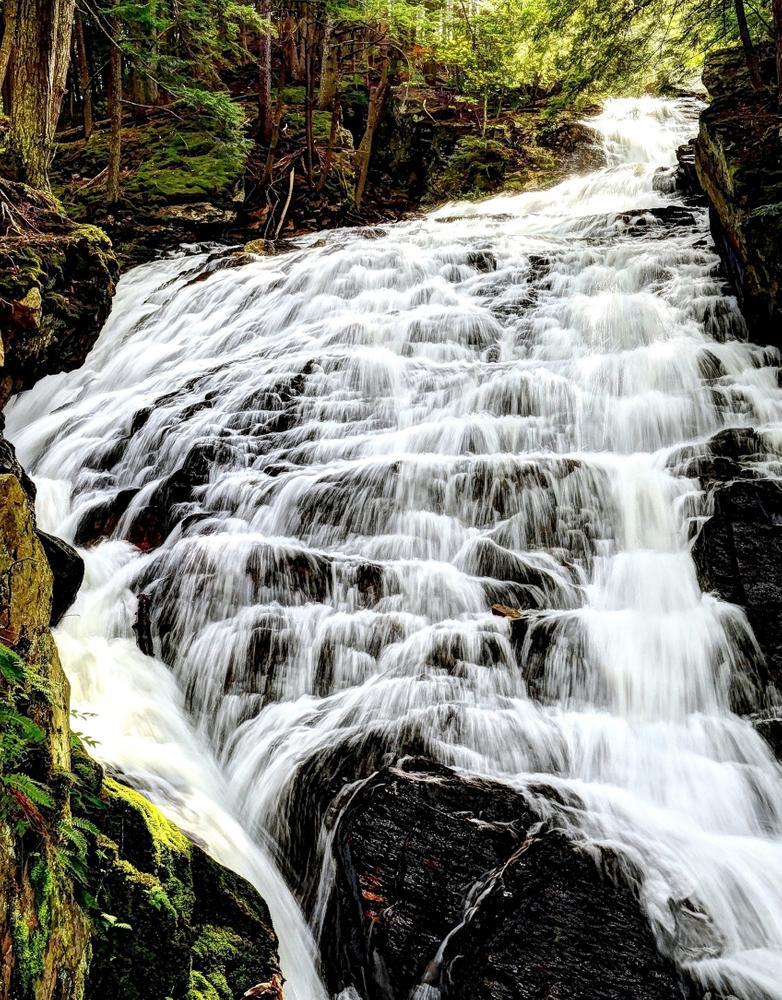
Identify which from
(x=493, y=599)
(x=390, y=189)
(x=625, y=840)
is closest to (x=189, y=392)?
(x=493, y=599)

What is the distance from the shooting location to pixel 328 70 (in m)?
19.6

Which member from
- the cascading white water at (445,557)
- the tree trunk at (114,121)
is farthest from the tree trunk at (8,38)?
the tree trunk at (114,121)

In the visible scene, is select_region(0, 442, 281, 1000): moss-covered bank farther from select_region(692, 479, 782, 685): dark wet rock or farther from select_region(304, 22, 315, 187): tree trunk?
select_region(304, 22, 315, 187): tree trunk

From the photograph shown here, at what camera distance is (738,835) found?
3.75m

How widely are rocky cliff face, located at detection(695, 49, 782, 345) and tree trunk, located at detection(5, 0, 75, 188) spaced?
8.48 meters

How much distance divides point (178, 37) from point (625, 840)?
20078 millimetres

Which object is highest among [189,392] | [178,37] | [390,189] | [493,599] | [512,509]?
[178,37]

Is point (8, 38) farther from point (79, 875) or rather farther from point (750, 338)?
point (79, 875)

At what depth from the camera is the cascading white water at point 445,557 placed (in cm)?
395

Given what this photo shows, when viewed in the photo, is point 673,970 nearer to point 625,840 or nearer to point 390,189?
point 625,840

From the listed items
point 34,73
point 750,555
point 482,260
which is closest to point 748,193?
point 482,260

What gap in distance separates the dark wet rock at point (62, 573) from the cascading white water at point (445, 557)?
19 centimetres

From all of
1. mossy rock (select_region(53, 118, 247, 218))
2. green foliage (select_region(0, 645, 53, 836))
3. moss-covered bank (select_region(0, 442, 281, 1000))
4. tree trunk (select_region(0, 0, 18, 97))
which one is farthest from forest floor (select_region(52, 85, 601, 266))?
green foliage (select_region(0, 645, 53, 836))

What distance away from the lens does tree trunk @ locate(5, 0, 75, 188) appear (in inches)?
343
